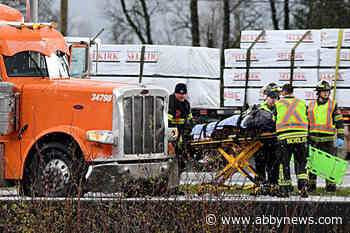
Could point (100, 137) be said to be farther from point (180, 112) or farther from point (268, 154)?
point (268, 154)

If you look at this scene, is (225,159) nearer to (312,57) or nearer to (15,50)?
(15,50)

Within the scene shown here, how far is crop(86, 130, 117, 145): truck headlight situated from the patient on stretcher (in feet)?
6.28

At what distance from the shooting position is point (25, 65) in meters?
9.84

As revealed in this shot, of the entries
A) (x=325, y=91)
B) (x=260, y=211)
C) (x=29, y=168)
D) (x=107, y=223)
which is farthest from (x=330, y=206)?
(x=325, y=91)

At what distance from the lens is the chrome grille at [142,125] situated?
9211 millimetres

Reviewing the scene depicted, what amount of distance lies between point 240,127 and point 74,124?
262 cm

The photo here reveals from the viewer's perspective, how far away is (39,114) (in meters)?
9.31

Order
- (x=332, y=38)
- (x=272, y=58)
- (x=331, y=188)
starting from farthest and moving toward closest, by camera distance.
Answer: (x=272, y=58)
(x=332, y=38)
(x=331, y=188)

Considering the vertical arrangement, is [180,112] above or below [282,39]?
below

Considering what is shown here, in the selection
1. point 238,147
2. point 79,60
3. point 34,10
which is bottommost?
point 238,147

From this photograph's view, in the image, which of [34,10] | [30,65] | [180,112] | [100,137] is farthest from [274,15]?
[100,137]

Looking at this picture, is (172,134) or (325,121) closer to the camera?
(172,134)

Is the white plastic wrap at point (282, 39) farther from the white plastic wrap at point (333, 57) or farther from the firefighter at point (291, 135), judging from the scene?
the firefighter at point (291, 135)

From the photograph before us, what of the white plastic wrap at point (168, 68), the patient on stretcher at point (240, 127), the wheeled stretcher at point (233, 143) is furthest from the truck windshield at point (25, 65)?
the white plastic wrap at point (168, 68)
